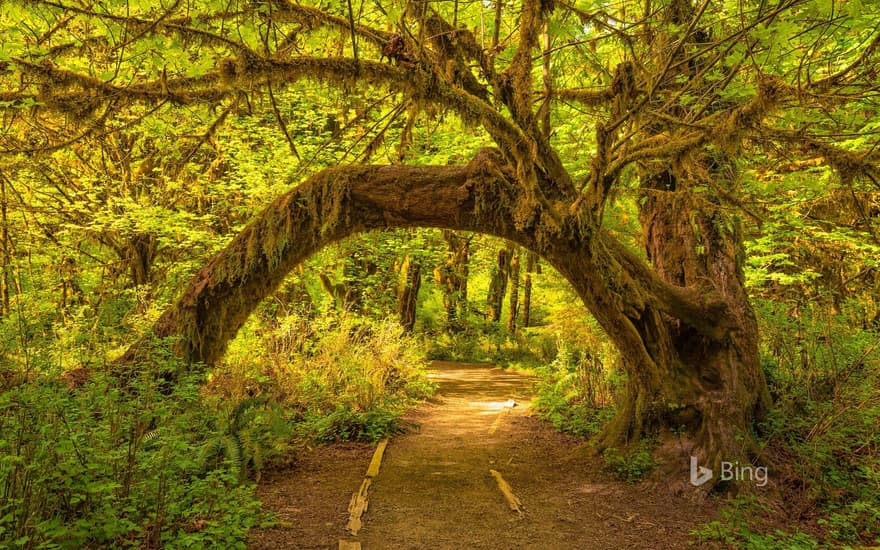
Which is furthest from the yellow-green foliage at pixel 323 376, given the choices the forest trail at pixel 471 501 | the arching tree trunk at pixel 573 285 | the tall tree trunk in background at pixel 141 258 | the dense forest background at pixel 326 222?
the tall tree trunk in background at pixel 141 258

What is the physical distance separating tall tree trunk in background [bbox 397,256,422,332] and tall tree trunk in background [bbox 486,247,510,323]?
19.7ft

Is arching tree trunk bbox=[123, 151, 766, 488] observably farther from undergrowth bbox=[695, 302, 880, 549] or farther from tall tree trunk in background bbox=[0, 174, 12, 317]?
tall tree trunk in background bbox=[0, 174, 12, 317]

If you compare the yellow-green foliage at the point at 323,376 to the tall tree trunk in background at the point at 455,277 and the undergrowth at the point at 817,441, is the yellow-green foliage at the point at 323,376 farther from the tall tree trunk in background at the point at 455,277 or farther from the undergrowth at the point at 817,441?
the tall tree trunk in background at the point at 455,277

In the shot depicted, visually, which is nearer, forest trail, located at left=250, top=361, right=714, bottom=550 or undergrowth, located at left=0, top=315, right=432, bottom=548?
undergrowth, located at left=0, top=315, right=432, bottom=548

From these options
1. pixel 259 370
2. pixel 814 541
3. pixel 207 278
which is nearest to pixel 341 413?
pixel 259 370

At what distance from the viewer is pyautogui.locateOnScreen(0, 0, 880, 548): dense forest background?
12.8ft

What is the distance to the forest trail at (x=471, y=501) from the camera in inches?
184

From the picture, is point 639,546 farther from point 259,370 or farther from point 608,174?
point 259,370

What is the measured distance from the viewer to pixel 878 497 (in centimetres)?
534

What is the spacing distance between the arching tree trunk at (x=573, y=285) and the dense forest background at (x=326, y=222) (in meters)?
0.26

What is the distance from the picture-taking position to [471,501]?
5629mm

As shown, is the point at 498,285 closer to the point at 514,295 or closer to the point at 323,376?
the point at 514,295

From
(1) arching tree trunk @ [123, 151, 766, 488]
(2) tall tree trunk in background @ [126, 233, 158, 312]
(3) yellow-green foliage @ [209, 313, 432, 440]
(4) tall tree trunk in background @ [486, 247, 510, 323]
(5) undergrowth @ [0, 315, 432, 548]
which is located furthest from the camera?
(4) tall tree trunk in background @ [486, 247, 510, 323]

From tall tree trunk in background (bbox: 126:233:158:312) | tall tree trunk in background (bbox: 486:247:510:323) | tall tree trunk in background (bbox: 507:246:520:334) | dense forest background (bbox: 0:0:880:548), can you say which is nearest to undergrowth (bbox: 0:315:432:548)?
dense forest background (bbox: 0:0:880:548)
